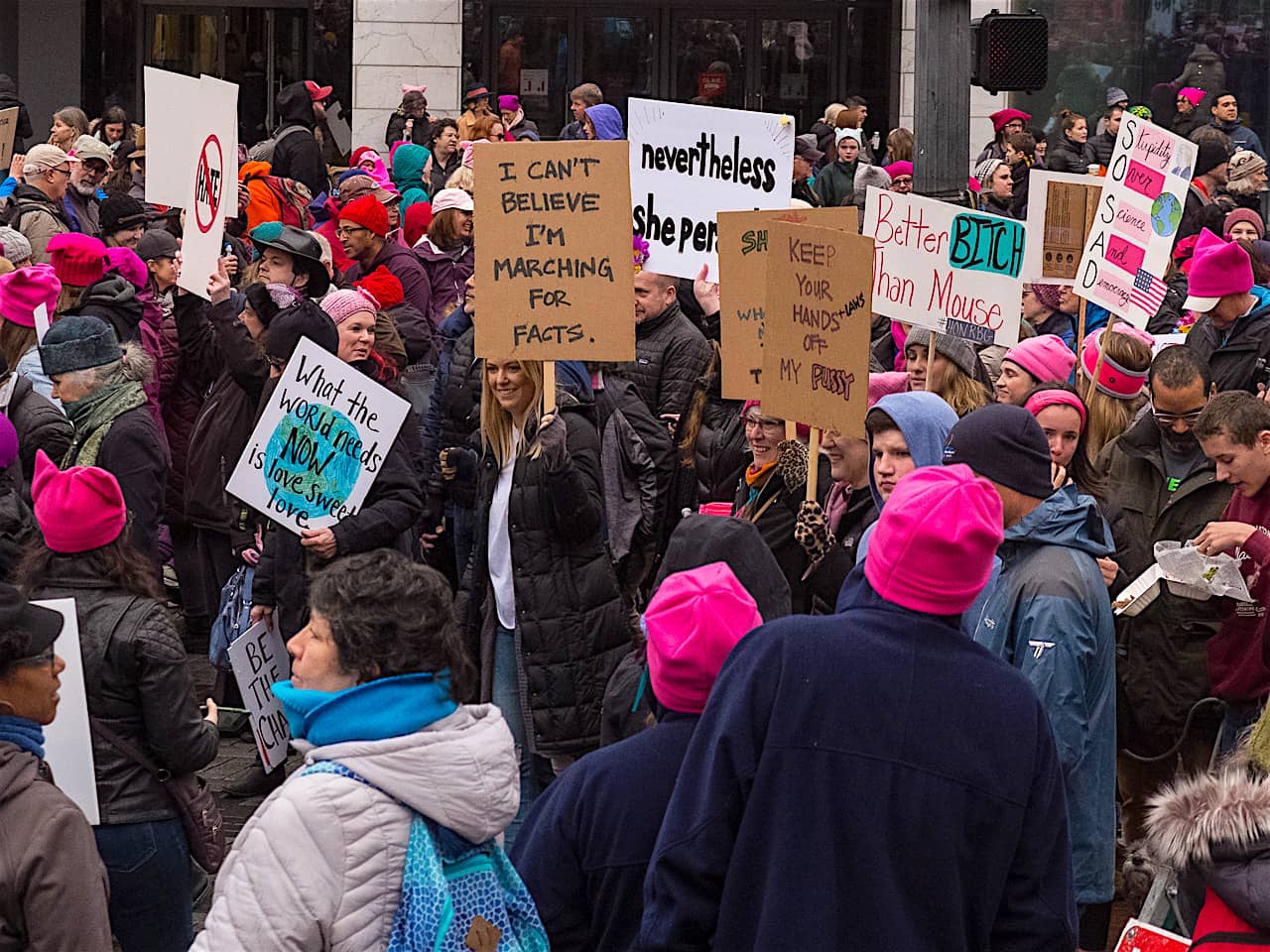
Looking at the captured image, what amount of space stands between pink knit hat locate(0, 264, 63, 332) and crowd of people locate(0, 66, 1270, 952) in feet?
0.11

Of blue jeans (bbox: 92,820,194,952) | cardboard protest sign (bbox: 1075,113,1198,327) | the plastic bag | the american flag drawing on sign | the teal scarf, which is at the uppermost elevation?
cardboard protest sign (bbox: 1075,113,1198,327)

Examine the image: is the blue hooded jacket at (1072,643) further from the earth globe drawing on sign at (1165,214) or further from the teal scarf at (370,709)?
the earth globe drawing on sign at (1165,214)

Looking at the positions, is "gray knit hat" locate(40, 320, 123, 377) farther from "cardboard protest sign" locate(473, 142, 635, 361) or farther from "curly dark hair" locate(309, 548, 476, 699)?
"curly dark hair" locate(309, 548, 476, 699)

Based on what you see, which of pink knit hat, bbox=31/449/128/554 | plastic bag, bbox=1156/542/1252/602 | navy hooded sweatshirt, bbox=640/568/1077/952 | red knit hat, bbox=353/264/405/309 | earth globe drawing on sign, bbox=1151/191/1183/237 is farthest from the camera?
red knit hat, bbox=353/264/405/309

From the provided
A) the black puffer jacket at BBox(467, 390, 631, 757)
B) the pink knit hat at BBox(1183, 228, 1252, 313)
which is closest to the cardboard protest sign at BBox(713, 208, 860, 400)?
the black puffer jacket at BBox(467, 390, 631, 757)

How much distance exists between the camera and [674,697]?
3.27 m

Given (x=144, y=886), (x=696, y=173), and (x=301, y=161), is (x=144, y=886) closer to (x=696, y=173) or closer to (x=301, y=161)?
(x=696, y=173)

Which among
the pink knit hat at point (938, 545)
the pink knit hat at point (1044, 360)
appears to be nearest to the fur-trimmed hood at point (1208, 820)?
the pink knit hat at point (938, 545)

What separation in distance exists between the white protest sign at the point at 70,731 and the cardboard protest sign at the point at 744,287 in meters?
2.60

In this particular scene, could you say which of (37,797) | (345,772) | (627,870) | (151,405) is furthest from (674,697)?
(151,405)

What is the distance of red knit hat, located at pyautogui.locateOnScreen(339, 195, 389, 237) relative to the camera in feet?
32.1

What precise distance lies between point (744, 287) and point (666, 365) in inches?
54.7

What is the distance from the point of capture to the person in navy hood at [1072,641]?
4434 millimetres

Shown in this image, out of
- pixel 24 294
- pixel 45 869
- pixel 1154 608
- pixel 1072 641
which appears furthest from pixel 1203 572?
pixel 24 294
